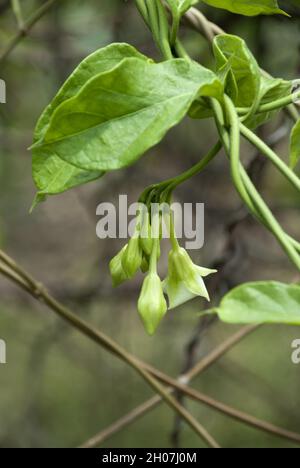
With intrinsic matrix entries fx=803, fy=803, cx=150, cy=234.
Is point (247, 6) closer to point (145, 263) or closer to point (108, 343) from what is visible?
point (145, 263)

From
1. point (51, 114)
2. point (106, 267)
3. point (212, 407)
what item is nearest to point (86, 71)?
point (51, 114)

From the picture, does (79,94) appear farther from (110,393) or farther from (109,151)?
(110,393)

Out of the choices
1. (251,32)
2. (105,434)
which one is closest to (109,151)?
(105,434)

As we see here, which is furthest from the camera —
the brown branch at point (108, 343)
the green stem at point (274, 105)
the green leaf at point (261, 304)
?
the brown branch at point (108, 343)

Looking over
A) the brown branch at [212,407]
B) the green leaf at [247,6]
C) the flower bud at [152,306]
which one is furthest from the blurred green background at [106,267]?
the flower bud at [152,306]

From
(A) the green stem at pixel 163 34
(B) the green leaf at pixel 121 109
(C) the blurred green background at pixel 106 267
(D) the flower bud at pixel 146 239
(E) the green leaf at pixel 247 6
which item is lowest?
(D) the flower bud at pixel 146 239

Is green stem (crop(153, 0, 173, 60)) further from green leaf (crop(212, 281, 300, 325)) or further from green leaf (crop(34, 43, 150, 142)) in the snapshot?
green leaf (crop(212, 281, 300, 325))

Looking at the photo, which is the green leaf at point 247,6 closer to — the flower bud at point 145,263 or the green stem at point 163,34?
the green stem at point 163,34
